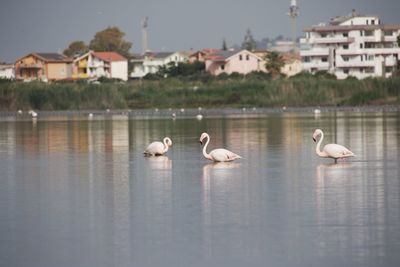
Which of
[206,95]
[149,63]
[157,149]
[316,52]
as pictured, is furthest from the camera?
[149,63]

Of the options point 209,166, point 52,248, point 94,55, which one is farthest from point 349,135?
point 94,55

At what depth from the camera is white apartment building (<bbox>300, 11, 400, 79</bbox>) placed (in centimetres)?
13262

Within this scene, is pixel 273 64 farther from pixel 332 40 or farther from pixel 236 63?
pixel 236 63

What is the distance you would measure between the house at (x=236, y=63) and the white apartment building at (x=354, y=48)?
993 cm

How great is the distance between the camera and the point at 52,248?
14.9 m

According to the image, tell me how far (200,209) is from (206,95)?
72.9 meters

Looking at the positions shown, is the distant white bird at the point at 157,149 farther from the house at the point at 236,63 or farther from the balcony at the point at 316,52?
the house at the point at 236,63

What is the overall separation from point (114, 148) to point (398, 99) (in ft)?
159

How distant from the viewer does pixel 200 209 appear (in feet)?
59.0

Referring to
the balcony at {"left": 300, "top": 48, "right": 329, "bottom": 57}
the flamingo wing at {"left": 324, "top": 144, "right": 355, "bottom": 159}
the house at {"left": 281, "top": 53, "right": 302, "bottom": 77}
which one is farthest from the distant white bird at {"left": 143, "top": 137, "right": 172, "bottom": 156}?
the house at {"left": 281, "top": 53, "right": 302, "bottom": 77}

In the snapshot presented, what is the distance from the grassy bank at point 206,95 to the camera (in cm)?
8156

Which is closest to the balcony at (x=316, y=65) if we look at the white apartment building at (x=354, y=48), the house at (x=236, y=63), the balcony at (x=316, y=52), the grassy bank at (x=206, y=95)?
the white apartment building at (x=354, y=48)

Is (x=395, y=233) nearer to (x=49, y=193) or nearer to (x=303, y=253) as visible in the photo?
(x=303, y=253)

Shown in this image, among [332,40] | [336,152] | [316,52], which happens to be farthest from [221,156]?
[316,52]
